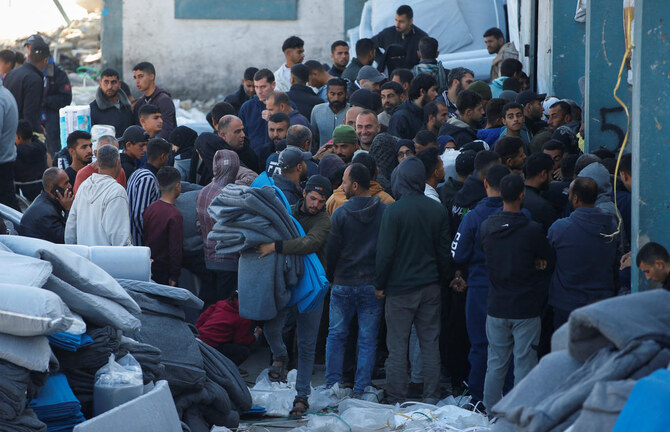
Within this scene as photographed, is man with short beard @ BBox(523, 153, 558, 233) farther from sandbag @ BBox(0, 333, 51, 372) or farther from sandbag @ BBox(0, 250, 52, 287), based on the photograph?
sandbag @ BBox(0, 333, 51, 372)

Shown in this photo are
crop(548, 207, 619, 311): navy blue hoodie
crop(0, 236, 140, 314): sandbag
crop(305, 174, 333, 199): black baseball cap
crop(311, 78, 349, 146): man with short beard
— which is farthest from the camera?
crop(311, 78, 349, 146): man with short beard

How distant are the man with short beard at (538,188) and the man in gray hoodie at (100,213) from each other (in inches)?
121

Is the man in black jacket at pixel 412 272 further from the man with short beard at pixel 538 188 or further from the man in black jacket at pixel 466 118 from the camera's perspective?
the man in black jacket at pixel 466 118

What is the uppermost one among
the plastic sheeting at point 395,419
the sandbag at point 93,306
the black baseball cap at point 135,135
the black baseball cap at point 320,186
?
the black baseball cap at point 135,135

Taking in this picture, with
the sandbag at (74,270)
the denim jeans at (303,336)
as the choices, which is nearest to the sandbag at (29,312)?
the sandbag at (74,270)

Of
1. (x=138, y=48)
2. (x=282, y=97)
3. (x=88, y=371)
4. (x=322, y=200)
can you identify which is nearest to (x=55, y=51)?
(x=138, y=48)

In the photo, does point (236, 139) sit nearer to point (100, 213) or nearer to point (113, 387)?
point (100, 213)

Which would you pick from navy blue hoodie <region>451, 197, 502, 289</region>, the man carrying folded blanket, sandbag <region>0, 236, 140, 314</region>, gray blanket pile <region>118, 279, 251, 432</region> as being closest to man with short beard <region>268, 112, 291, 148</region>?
the man carrying folded blanket

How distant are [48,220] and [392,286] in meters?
2.88

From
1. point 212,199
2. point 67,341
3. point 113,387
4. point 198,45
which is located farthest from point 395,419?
point 198,45

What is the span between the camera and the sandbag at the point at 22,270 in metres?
5.51

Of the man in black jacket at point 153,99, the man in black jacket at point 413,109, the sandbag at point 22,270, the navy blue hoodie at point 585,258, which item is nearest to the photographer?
the sandbag at point 22,270

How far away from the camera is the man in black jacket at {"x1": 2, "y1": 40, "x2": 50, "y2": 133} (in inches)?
490

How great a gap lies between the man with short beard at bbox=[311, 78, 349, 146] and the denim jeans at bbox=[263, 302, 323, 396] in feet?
9.43
